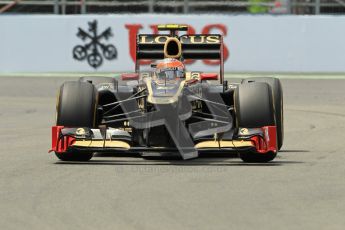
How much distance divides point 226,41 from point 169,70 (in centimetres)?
1653

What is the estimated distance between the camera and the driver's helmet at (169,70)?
12.5m

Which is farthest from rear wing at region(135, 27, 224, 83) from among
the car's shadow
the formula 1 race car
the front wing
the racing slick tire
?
the front wing

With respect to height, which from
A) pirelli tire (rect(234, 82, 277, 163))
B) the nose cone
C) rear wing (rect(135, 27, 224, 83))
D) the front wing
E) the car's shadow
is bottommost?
the car's shadow

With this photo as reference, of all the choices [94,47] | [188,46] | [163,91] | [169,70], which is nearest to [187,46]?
[188,46]

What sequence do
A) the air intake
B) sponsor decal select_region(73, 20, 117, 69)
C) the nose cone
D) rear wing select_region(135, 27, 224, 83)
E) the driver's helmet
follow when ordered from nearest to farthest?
the nose cone
the driver's helmet
the air intake
rear wing select_region(135, 27, 224, 83)
sponsor decal select_region(73, 20, 117, 69)

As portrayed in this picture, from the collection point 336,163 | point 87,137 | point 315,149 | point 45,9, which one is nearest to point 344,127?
point 315,149

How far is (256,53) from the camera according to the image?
29031 millimetres

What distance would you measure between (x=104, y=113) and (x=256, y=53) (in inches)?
656

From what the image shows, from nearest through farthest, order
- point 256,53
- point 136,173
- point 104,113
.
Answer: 1. point 136,173
2. point 104,113
3. point 256,53

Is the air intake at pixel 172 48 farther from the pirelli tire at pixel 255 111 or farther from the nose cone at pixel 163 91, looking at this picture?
the pirelli tire at pixel 255 111

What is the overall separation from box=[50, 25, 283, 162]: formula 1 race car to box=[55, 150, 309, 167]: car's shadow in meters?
0.12

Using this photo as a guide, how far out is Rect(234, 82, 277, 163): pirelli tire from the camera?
11.7m

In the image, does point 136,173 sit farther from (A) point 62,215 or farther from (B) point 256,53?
(B) point 256,53

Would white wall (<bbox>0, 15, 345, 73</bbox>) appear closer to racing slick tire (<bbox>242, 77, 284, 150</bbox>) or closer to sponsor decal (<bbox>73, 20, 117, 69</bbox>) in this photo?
sponsor decal (<bbox>73, 20, 117, 69</bbox>)
